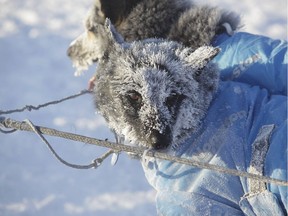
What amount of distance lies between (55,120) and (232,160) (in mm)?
2173

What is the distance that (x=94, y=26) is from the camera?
3271 mm

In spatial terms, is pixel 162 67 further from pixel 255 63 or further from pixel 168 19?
pixel 168 19

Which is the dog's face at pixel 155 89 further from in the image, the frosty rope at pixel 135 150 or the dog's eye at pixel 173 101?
the frosty rope at pixel 135 150

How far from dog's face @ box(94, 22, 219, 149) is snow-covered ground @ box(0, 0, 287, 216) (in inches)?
26.4

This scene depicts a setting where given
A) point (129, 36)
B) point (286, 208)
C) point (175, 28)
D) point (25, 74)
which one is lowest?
point (286, 208)

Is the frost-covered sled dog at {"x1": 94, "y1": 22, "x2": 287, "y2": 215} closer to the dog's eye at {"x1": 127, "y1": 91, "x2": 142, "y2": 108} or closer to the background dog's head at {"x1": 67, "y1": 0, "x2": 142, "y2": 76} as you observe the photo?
the dog's eye at {"x1": 127, "y1": 91, "x2": 142, "y2": 108}

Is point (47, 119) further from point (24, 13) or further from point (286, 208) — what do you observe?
point (286, 208)

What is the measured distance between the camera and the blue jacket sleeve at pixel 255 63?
8.84 ft

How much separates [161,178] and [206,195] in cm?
23

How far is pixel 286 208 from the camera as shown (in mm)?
2158

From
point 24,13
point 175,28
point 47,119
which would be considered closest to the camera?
point 175,28

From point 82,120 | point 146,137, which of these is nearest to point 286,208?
point 146,137

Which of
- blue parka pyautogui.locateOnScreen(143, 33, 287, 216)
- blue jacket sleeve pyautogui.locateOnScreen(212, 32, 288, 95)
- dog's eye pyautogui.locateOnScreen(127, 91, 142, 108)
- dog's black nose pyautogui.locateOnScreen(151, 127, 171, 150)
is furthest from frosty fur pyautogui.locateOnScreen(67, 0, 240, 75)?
dog's black nose pyautogui.locateOnScreen(151, 127, 171, 150)

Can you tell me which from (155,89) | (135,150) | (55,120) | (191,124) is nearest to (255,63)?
(191,124)
